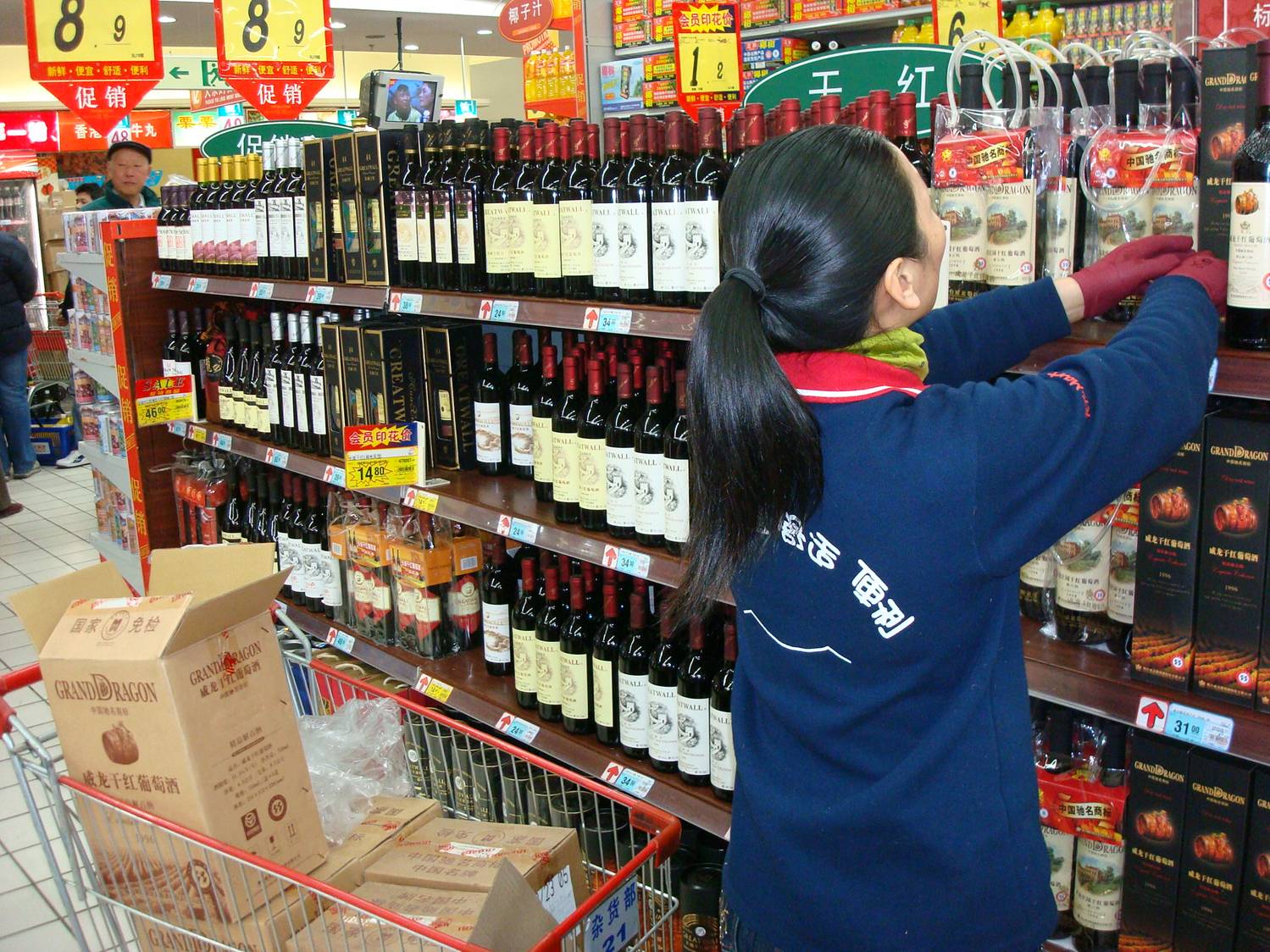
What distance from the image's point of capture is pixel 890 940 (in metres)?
1.26

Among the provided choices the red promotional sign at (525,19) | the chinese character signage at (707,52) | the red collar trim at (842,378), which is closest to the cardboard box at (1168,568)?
the red collar trim at (842,378)

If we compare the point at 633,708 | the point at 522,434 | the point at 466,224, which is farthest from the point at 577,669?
the point at 466,224

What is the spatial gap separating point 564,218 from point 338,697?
1.41 metres

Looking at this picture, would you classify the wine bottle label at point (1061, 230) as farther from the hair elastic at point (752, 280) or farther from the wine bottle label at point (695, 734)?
the wine bottle label at point (695, 734)

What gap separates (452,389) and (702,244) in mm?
1077

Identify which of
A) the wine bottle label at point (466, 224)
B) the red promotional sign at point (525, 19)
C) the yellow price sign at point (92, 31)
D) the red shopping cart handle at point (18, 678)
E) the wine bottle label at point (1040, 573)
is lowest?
the red shopping cart handle at point (18, 678)

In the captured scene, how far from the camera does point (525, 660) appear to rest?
266cm

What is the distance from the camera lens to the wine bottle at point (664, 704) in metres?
2.33

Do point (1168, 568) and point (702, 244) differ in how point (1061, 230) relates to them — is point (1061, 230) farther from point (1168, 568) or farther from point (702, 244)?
point (702, 244)

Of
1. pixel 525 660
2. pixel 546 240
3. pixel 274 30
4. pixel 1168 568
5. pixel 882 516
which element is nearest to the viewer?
pixel 882 516

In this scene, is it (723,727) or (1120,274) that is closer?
(1120,274)

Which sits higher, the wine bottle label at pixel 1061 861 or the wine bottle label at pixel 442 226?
the wine bottle label at pixel 442 226

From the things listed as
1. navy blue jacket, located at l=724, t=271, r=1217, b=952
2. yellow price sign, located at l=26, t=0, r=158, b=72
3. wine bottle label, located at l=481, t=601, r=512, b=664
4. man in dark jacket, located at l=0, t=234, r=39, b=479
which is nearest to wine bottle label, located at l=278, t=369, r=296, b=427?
wine bottle label, located at l=481, t=601, r=512, b=664

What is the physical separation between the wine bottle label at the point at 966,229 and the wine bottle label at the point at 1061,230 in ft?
0.29
